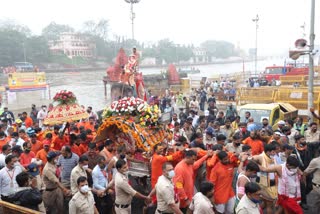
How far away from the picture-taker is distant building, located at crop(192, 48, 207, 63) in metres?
137

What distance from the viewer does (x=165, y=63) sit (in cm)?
10662

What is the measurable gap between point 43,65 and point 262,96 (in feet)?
202

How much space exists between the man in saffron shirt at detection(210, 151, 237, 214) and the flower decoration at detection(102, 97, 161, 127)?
237 centimetres

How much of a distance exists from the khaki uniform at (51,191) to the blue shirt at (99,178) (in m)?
0.67

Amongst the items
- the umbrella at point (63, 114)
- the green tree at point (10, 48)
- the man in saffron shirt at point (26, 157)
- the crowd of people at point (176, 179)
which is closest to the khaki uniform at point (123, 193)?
the crowd of people at point (176, 179)

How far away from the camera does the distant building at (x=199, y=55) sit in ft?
451

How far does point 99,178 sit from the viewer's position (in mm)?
Result: 6328

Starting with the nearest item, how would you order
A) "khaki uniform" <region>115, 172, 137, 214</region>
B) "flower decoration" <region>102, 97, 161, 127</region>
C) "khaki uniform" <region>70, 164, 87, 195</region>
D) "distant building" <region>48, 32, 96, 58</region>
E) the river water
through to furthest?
1. "khaki uniform" <region>115, 172, 137, 214</region>
2. "khaki uniform" <region>70, 164, 87, 195</region>
3. "flower decoration" <region>102, 97, 161, 127</region>
4. the river water
5. "distant building" <region>48, 32, 96, 58</region>

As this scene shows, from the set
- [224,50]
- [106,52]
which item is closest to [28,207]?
[106,52]

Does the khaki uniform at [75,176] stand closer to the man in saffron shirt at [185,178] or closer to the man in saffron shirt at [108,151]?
the man in saffron shirt at [108,151]

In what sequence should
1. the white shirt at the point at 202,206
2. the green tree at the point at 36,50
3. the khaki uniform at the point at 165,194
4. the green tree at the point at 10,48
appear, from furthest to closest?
the green tree at the point at 36,50 → the green tree at the point at 10,48 → the khaki uniform at the point at 165,194 → the white shirt at the point at 202,206

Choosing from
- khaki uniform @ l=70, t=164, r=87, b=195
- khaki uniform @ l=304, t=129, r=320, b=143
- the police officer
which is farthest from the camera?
khaki uniform @ l=304, t=129, r=320, b=143

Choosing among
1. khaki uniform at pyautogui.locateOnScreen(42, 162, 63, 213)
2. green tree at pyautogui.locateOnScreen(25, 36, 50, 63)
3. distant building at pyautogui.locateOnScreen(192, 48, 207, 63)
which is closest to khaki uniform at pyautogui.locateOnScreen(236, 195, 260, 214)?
khaki uniform at pyautogui.locateOnScreen(42, 162, 63, 213)

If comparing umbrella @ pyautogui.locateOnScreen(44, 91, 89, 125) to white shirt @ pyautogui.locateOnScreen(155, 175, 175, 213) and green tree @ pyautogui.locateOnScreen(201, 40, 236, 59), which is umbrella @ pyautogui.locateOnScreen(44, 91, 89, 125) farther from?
green tree @ pyautogui.locateOnScreen(201, 40, 236, 59)
